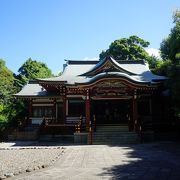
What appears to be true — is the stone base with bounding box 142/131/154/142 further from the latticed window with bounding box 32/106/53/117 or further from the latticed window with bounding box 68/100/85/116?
the latticed window with bounding box 32/106/53/117

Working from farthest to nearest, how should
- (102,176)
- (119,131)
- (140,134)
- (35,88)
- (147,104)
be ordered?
(35,88) < (147,104) < (119,131) < (140,134) < (102,176)

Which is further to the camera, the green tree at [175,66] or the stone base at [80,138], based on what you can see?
the stone base at [80,138]

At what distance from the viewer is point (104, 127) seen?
22344 mm

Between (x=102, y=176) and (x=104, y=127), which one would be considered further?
(x=104, y=127)

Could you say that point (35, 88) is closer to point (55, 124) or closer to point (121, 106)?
point (55, 124)

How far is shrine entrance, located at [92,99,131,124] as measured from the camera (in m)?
24.9

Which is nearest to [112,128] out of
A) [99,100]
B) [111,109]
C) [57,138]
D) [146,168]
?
[111,109]

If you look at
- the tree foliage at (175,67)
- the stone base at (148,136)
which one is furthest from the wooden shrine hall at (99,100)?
the tree foliage at (175,67)

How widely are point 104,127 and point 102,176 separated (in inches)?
537

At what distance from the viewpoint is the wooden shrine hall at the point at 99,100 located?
21.3 metres

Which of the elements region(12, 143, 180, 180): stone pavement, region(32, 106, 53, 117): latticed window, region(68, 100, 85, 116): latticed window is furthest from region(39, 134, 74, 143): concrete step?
region(12, 143, 180, 180): stone pavement

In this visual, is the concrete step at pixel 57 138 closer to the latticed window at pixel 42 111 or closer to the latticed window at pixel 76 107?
the latticed window at pixel 76 107

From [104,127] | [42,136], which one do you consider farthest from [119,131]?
[42,136]

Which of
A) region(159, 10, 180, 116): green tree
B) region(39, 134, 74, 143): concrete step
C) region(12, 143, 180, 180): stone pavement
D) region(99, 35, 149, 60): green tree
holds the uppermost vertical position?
region(99, 35, 149, 60): green tree
